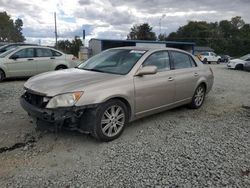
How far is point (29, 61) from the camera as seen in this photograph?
11164 millimetres

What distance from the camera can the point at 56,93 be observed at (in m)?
4.17

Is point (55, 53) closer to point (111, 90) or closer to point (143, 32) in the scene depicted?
point (111, 90)

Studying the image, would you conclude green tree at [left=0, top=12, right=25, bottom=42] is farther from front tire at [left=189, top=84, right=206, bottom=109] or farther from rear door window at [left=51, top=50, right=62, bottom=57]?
front tire at [left=189, top=84, right=206, bottom=109]

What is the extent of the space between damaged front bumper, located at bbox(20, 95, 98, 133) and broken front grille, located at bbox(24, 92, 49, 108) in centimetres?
8

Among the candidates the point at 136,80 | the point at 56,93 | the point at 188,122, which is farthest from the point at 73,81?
the point at 188,122

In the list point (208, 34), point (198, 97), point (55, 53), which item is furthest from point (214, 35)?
point (198, 97)

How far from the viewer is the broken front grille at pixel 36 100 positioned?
425 centimetres

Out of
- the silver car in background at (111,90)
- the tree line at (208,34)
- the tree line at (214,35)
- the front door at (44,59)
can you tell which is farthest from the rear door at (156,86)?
the tree line at (214,35)

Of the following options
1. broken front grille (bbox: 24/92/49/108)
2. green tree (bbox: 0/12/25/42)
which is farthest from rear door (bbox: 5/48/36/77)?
green tree (bbox: 0/12/25/42)

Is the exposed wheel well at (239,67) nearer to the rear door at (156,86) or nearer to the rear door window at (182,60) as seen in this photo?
the rear door window at (182,60)

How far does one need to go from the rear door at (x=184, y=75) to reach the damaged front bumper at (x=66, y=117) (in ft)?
7.63

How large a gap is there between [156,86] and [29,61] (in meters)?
7.40

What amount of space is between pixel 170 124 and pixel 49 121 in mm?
2443

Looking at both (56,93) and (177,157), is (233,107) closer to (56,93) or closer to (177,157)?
(177,157)
